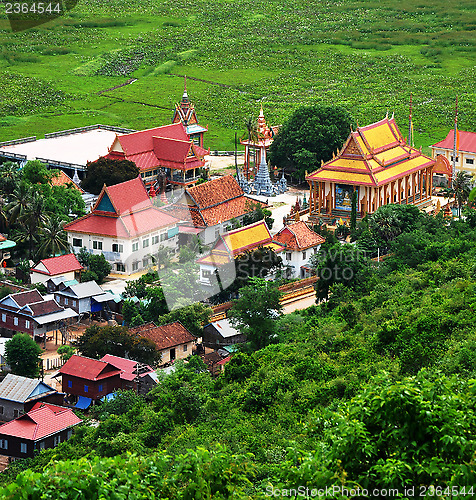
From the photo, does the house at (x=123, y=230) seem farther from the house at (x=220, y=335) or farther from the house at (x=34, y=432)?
the house at (x=34, y=432)

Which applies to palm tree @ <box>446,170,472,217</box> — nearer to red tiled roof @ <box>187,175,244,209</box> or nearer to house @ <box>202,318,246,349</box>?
red tiled roof @ <box>187,175,244,209</box>

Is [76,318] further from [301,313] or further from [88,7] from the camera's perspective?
[88,7]


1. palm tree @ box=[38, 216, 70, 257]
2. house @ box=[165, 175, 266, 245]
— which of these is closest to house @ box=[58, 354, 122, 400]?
palm tree @ box=[38, 216, 70, 257]

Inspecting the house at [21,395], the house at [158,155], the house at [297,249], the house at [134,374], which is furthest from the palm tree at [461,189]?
the house at [21,395]

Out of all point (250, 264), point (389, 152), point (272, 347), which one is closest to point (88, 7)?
point (389, 152)

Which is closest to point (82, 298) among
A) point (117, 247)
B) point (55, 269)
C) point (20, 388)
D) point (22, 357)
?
point (55, 269)
